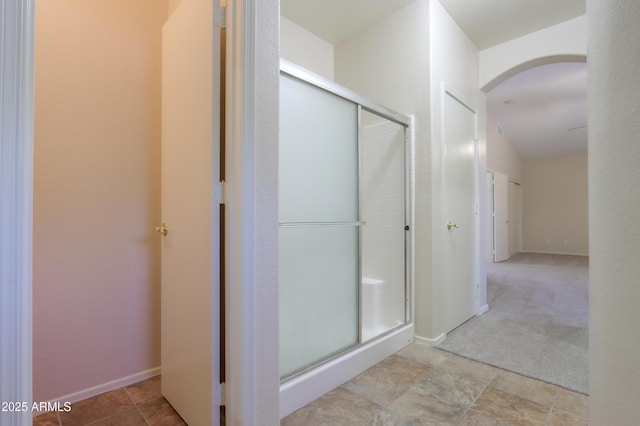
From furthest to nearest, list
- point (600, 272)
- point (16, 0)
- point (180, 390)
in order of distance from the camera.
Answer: point (180, 390) → point (600, 272) → point (16, 0)

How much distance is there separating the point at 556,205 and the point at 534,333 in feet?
25.8

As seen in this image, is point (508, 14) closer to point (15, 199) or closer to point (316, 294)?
point (316, 294)

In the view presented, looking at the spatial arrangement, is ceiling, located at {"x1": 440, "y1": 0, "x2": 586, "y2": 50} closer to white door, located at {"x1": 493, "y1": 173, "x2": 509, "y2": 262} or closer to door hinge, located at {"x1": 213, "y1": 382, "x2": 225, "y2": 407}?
door hinge, located at {"x1": 213, "y1": 382, "x2": 225, "y2": 407}

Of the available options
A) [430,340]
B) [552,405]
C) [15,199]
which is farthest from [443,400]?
[15,199]

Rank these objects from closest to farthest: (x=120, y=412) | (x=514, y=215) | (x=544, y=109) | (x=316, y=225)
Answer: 1. (x=120, y=412)
2. (x=316, y=225)
3. (x=544, y=109)
4. (x=514, y=215)

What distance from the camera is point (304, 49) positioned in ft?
9.68

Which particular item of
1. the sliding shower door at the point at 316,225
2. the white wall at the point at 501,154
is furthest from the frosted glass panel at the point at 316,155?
the white wall at the point at 501,154

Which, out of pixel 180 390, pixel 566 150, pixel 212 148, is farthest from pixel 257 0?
pixel 566 150

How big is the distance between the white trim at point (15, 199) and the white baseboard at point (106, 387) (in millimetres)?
1176

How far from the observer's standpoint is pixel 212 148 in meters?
1.29

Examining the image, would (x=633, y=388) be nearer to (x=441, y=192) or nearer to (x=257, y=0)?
(x=257, y=0)

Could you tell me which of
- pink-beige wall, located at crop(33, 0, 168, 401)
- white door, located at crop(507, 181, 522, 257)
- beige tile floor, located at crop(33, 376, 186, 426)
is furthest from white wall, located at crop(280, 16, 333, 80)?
white door, located at crop(507, 181, 522, 257)

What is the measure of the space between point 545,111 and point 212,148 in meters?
7.40

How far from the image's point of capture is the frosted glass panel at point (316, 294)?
1.66 metres
